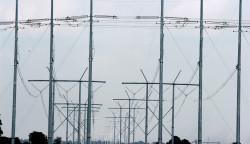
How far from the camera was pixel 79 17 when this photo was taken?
6600cm

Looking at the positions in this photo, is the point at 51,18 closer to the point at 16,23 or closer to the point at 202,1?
the point at 16,23

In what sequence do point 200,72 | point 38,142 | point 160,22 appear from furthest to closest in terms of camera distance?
1. point 38,142
2. point 160,22
3. point 200,72

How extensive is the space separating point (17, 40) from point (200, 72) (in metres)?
16.1

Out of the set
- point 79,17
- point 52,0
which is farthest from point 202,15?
point 52,0

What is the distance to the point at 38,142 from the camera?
158 metres

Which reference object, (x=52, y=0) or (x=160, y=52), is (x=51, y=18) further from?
(x=160, y=52)

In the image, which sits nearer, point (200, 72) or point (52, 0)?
point (200, 72)

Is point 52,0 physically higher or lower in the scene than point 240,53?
higher

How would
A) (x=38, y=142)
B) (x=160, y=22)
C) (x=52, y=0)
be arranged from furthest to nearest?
1. (x=38, y=142)
2. (x=52, y=0)
3. (x=160, y=22)

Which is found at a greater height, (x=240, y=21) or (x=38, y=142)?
(x=240, y=21)

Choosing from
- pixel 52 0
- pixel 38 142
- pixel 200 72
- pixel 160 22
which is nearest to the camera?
pixel 200 72

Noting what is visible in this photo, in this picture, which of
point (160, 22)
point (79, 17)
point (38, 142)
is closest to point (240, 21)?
point (160, 22)

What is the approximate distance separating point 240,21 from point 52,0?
58.5ft

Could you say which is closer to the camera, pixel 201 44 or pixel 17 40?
pixel 201 44
